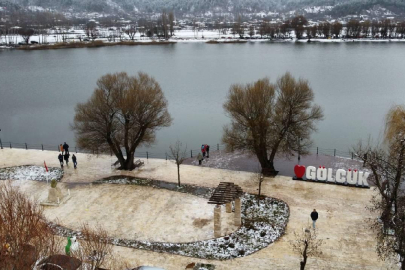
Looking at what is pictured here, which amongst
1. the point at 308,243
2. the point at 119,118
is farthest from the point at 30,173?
the point at 308,243

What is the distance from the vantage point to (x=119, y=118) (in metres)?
29.4

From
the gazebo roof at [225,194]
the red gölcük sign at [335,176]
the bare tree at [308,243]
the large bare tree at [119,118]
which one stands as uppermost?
the large bare tree at [119,118]

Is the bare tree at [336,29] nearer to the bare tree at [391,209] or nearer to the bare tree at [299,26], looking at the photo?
the bare tree at [299,26]

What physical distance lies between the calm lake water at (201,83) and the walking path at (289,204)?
25.7 feet

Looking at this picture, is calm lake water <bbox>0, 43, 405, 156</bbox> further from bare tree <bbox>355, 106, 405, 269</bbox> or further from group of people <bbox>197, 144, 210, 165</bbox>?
bare tree <bbox>355, 106, 405, 269</bbox>

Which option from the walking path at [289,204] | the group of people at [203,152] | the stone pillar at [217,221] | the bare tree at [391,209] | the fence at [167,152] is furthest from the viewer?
the fence at [167,152]

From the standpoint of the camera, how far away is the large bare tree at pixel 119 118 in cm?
2816

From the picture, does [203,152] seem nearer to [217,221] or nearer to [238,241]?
[217,221]

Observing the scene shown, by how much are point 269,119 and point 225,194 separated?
32.4ft

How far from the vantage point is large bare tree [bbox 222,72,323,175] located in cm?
2756

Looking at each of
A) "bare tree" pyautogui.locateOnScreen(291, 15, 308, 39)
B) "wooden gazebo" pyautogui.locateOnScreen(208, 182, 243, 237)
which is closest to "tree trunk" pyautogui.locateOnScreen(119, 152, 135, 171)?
"wooden gazebo" pyautogui.locateOnScreen(208, 182, 243, 237)

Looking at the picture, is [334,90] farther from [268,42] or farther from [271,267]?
[268,42]

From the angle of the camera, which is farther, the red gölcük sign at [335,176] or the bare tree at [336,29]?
the bare tree at [336,29]

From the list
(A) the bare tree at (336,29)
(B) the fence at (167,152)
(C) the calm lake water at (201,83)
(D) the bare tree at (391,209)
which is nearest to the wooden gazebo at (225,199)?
(D) the bare tree at (391,209)
